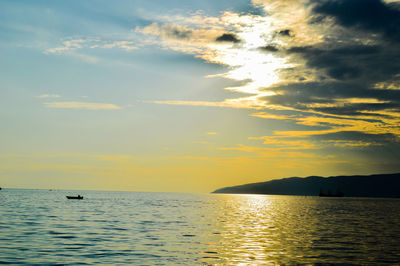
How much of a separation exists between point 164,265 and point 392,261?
68.4 ft

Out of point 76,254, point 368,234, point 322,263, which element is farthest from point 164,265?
point 368,234

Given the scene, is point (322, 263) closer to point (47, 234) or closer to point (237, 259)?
point (237, 259)

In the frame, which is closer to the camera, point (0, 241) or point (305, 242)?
point (0, 241)

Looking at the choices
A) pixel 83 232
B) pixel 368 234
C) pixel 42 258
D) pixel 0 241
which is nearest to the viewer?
pixel 42 258

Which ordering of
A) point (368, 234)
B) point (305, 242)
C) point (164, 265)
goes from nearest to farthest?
point (164, 265) → point (305, 242) → point (368, 234)

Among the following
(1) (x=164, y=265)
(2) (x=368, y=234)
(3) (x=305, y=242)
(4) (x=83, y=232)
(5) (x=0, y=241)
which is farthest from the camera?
(2) (x=368, y=234)

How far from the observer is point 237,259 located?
34500mm

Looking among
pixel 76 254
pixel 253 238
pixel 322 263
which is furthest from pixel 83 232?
pixel 322 263

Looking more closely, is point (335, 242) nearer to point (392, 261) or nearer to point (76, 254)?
point (392, 261)

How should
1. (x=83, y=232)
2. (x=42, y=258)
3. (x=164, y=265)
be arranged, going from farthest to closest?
(x=83, y=232)
(x=42, y=258)
(x=164, y=265)

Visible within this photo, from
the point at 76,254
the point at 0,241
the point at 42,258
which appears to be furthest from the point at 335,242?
the point at 0,241

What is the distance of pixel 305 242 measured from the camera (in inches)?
1860

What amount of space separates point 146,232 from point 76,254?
61.1 feet

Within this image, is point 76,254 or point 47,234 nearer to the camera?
point 76,254
